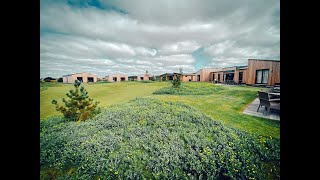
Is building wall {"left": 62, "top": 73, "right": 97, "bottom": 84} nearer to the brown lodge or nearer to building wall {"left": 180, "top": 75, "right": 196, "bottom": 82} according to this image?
the brown lodge

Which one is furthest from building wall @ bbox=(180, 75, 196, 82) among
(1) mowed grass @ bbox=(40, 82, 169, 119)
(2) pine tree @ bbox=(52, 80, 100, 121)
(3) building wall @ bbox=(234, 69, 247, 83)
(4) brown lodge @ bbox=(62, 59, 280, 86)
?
(2) pine tree @ bbox=(52, 80, 100, 121)

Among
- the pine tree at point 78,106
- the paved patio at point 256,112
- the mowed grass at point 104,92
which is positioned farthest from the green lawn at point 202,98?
the pine tree at point 78,106

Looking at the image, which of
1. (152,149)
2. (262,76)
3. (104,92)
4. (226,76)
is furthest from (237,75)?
(104,92)

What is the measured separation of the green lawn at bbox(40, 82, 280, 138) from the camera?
3.64 metres

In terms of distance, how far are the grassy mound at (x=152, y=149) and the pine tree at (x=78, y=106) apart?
263 mm

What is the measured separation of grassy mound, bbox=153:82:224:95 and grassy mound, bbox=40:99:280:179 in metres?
1.24

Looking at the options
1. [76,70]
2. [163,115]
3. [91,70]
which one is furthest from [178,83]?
[76,70]

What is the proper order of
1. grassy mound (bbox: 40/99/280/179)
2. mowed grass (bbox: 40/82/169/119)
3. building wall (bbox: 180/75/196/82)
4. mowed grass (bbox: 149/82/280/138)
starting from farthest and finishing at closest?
building wall (bbox: 180/75/196/82) → mowed grass (bbox: 40/82/169/119) → mowed grass (bbox: 149/82/280/138) → grassy mound (bbox: 40/99/280/179)

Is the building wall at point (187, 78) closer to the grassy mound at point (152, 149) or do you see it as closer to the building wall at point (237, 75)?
the building wall at point (237, 75)

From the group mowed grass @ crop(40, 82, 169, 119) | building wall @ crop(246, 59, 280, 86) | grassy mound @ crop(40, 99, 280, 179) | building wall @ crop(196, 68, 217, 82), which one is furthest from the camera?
building wall @ crop(196, 68, 217, 82)

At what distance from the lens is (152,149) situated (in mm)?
3031

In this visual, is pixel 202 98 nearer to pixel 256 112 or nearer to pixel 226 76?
pixel 226 76
